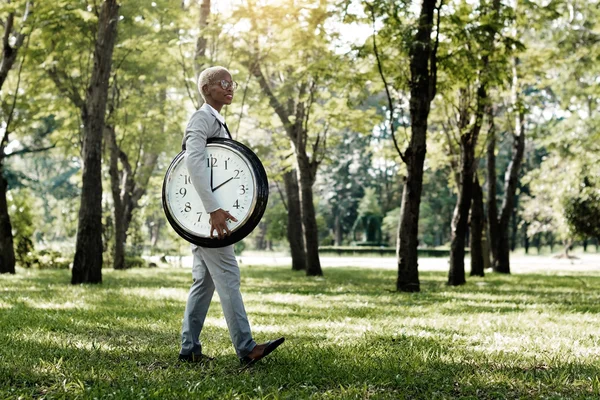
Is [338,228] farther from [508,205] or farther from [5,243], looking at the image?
[5,243]

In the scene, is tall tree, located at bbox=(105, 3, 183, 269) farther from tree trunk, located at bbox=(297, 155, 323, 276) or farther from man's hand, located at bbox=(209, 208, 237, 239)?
man's hand, located at bbox=(209, 208, 237, 239)

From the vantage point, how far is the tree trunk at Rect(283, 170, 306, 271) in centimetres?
2314

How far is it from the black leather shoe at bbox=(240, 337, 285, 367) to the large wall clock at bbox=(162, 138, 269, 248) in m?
0.77

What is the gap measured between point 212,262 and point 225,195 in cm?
49

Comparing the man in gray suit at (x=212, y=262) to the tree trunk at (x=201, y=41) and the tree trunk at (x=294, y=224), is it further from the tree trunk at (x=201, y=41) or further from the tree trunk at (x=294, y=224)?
the tree trunk at (x=294, y=224)

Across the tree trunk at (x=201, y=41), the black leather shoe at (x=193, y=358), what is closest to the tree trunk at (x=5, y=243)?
the tree trunk at (x=201, y=41)

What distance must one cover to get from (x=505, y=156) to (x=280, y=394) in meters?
67.4

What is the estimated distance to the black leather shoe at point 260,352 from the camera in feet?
14.9

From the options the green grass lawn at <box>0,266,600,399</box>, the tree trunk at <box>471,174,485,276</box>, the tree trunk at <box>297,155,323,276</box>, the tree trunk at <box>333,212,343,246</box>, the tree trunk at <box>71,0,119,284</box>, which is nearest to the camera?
the green grass lawn at <box>0,266,600,399</box>

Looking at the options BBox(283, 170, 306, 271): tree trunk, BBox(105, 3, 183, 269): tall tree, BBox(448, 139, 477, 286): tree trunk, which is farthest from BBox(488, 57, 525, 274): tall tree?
BBox(105, 3, 183, 269): tall tree

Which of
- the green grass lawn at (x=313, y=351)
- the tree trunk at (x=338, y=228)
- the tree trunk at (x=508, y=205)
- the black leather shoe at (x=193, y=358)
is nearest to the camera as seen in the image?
the green grass lawn at (x=313, y=351)

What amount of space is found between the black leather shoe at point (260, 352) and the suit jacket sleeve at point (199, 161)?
1026 mm

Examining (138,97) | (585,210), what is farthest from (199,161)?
(585,210)

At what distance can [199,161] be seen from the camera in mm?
4484
